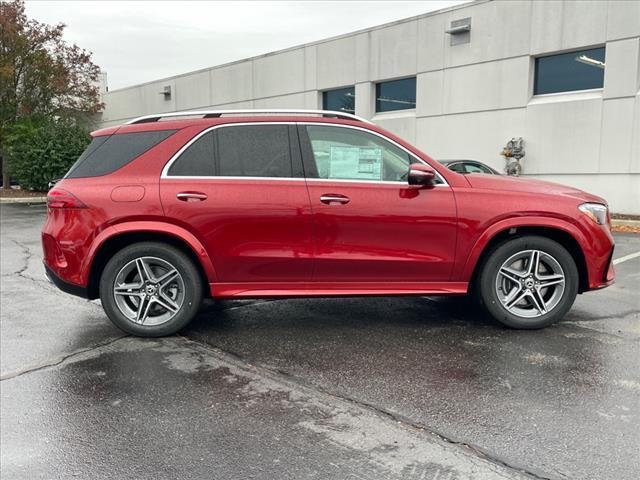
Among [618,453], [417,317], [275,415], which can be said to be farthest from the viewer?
[417,317]

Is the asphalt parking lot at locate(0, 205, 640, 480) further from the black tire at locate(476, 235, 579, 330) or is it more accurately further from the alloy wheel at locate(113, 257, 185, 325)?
the alloy wheel at locate(113, 257, 185, 325)

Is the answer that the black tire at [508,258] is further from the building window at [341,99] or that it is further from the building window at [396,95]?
the building window at [341,99]

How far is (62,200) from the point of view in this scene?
14.9 ft

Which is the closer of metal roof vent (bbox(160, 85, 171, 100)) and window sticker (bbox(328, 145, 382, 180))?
window sticker (bbox(328, 145, 382, 180))

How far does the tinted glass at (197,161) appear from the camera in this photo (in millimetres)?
4578

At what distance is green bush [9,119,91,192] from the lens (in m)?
24.6

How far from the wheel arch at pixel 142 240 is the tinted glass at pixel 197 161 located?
485 millimetres

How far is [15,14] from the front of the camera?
26625 mm

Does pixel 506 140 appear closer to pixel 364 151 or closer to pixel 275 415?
pixel 364 151

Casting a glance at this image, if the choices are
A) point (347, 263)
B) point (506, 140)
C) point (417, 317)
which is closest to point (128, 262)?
point (347, 263)

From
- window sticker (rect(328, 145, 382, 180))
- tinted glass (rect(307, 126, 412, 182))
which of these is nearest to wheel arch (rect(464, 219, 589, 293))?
tinted glass (rect(307, 126, 412, 182))

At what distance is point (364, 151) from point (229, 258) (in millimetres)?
1470

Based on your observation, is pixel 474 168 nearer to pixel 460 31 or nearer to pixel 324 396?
pixel 460 31

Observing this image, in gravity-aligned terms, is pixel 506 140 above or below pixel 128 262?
above
